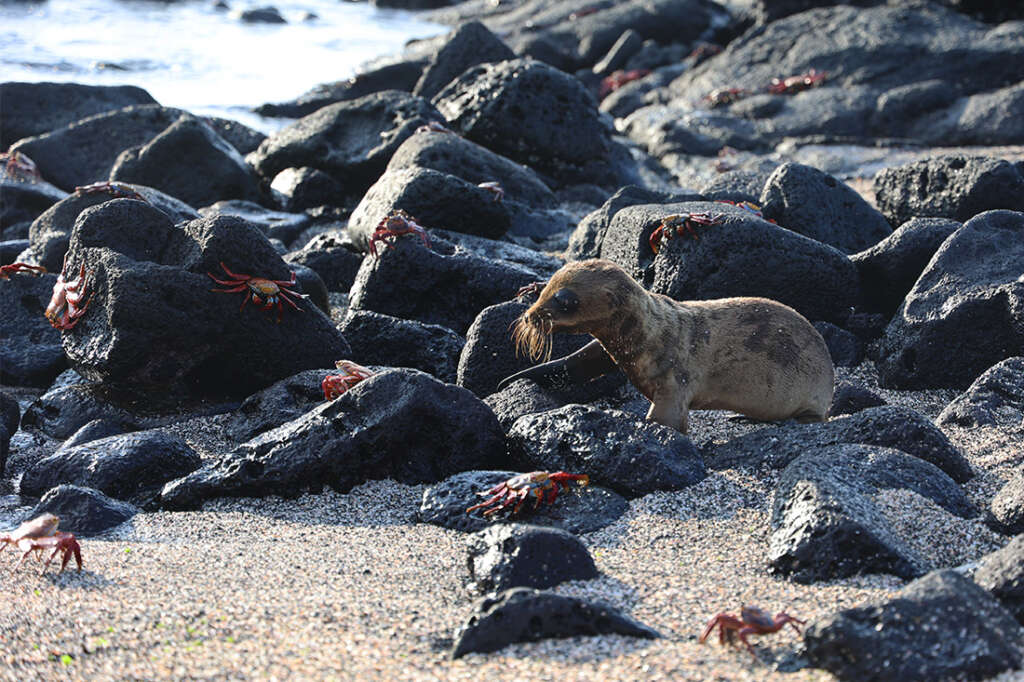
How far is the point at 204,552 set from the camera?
4.66m

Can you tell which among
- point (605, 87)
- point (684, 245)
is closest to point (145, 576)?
point (684, 245)

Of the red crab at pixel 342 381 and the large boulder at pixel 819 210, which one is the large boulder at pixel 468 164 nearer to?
the large boulder at pixel 819 210

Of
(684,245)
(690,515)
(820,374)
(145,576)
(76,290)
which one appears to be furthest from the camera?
(684,245)

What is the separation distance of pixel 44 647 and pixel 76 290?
374 cm

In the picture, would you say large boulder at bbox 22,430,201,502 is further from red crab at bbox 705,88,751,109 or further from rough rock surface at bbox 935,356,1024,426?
red crab at bbox 705,88,751,109

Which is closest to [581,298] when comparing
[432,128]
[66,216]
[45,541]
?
[45,541]

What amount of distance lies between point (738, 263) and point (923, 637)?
4.36 m

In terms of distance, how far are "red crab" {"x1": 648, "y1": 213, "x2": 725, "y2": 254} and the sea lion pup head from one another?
1715mm

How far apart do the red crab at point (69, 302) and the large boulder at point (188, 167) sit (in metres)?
4.95

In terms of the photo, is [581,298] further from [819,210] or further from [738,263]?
[819,210]

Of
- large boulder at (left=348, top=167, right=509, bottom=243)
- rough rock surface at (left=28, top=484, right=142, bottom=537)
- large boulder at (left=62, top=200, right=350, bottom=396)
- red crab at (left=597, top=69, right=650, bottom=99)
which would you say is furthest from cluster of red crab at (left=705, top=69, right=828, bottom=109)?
rough rock surface at (left=28, top=484, right=142, bottom=537)

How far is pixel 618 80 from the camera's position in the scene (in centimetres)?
2156

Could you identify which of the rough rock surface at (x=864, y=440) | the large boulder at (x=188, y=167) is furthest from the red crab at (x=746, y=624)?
the large boulder at (x=188, y=167)

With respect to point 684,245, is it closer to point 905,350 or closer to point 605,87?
point 905,350
